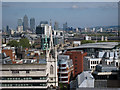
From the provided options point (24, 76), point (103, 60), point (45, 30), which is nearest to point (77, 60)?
point (103, 60)

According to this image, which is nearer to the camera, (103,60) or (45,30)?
(103,60)

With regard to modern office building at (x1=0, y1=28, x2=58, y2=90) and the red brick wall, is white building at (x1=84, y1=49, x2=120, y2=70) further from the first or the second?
modern office building at (x1=0, y1=28, x2=58, y2=90)

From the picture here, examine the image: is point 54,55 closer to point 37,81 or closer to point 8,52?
point 37,81

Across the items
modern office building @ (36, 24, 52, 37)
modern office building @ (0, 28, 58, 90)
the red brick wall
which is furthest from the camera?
modern office building @ (36, 24, 52, 37)

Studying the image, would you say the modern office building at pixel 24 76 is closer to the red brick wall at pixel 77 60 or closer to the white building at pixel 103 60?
the red brick wall at pixel 77 60

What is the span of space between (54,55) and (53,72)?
19.0 inches

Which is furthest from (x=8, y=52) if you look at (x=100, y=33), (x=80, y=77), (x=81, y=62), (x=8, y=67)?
(x=100, y=33)

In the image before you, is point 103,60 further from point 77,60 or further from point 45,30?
point 45,30

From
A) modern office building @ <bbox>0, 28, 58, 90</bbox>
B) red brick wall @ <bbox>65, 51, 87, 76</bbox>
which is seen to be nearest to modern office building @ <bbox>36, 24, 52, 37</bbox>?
red brick wall @ <bbox>65, 51, 87, 76</bbox>

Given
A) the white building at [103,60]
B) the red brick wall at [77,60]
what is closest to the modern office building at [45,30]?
the white building at [103,60]

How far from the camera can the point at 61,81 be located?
29.2 ft

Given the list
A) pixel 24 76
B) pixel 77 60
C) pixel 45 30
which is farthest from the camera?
pixel 45 30

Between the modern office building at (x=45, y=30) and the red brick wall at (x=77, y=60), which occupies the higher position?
the modern office building at (x=45, y=30)

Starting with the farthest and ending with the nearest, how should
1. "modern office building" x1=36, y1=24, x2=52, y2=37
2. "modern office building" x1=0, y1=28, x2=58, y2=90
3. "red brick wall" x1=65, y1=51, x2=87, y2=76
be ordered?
"modern office building" x1=36, y1=24, x2=52, y2=37, "red brick wall" x1=65, y1=51, x2=87, y2=76, "modern office building" x1=0, y1=28, x2=58, y2=90
